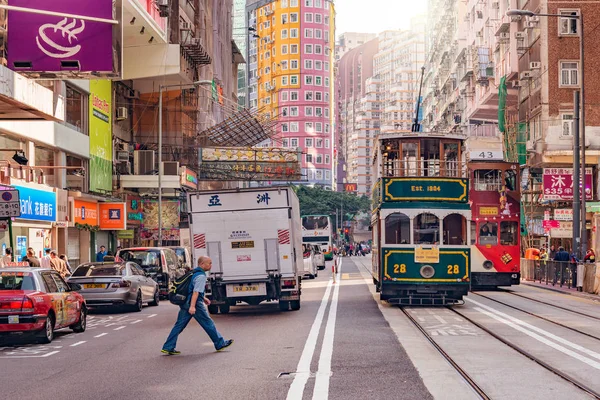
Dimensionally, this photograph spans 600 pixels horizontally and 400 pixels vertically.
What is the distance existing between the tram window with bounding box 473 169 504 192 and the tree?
3791 inches

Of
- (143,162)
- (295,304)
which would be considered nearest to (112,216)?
(143,162)

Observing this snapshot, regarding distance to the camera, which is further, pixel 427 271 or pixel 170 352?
pixel 427 271

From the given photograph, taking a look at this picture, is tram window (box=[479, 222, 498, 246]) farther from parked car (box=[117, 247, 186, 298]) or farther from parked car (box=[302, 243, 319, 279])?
parked car (box=[302, 243, 319, 279])

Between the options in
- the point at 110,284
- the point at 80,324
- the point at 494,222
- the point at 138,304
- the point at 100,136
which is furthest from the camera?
the point at 100,136

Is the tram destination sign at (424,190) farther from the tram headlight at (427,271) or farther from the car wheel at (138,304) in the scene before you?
the car wheel at (138,304)

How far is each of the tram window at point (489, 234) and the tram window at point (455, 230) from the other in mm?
9229

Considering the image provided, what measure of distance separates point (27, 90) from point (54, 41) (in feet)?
5.19

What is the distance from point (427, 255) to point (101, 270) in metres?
8.17

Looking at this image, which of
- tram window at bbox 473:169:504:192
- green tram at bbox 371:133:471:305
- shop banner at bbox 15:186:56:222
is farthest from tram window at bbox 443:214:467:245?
shop banner at bbox 15:186:56:222

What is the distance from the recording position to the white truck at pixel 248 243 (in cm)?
2198

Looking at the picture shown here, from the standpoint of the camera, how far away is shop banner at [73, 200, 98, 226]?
136 ft

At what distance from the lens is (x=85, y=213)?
42844 millimetres

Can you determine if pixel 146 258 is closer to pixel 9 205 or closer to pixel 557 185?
pixel 9 205

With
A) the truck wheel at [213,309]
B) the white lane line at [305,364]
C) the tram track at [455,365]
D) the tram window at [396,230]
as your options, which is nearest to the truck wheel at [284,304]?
the truck wheel at [213,309]
